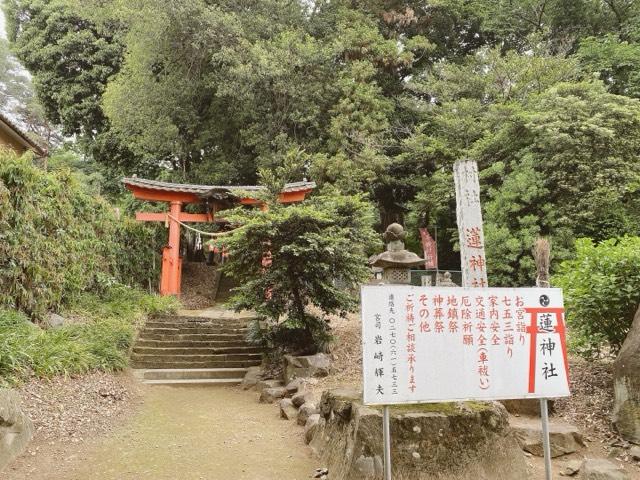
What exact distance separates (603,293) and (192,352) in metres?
7.98

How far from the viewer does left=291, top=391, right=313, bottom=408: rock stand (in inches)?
256

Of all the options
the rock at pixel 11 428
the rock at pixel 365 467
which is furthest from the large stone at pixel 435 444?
the rock at pixel 11 428

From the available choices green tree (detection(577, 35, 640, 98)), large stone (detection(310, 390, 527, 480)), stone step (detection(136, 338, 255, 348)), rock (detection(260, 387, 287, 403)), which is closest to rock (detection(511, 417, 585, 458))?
large stone (detection(310, 390, 527, 480))

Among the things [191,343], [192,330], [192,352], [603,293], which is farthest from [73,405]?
[603,293]

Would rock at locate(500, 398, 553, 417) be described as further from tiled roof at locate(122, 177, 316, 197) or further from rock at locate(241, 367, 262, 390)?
tiled roof at locate(122, 177, 316, 197)

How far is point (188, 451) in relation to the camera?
16.2 ft

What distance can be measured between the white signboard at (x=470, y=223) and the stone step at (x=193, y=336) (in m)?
6.50

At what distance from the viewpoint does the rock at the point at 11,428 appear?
4.17 meters

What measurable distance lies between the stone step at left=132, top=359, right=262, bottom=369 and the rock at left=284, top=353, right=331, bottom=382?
1.91 metres

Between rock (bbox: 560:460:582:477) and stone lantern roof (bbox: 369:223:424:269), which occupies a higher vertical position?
stone lantern roof (bbox: 369:223:424:269)

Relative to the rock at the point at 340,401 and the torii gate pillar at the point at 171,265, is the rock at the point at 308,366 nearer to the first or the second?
the rock at the point at 340,401

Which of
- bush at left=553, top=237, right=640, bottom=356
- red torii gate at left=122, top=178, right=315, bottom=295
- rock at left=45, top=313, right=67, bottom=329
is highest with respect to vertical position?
red torii gate at left=122, top=178, right=315, bottom=295

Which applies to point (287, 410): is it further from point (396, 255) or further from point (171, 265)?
point (171, 265)

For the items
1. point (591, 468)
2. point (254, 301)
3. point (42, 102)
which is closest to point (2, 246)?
point (254, 301)
